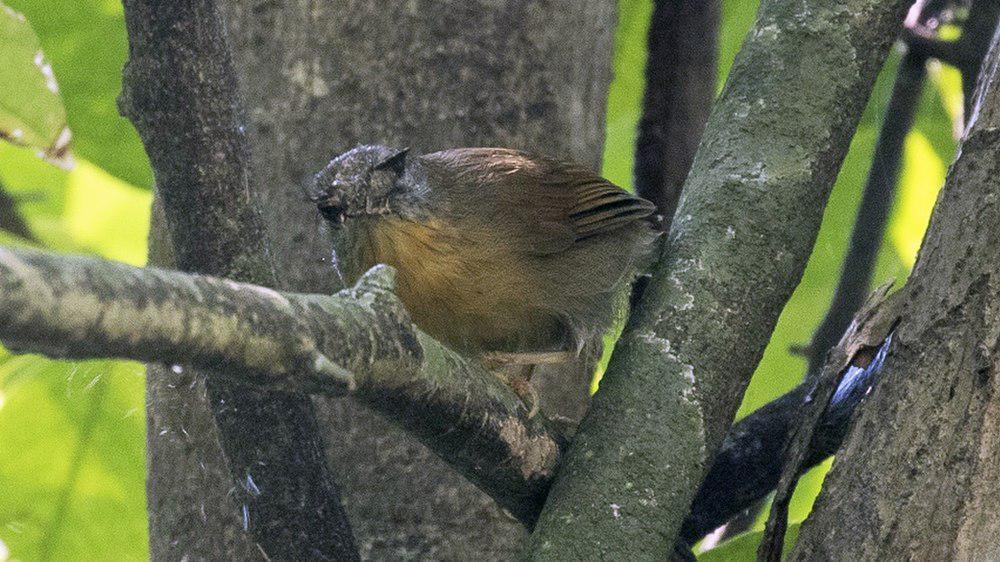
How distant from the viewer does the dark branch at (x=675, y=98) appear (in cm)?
415

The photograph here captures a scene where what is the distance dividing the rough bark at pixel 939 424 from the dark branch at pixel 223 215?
2.79ft

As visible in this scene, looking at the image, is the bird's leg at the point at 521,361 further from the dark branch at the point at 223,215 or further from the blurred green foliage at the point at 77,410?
the blurred green foliage at the point at 77,410

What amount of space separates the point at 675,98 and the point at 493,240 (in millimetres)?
1288

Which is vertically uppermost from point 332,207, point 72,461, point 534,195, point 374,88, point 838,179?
point 374,88

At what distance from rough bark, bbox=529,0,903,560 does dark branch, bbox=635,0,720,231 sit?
1.36 metres

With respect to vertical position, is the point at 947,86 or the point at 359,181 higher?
the point at 359,181

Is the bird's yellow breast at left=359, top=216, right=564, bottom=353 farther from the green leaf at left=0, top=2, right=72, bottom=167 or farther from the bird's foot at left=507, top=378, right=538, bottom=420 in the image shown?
the green leaf at left=0, top=2, right=72, bottom=167

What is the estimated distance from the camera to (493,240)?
3.10m

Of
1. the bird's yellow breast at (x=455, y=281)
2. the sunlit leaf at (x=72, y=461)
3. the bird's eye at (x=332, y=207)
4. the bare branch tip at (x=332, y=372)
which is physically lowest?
the sunlit leaf at (x=72, y=461)

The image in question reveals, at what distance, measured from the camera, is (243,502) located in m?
2.33

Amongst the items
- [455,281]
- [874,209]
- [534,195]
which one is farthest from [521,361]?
[874,209]

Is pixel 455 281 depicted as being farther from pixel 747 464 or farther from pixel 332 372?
pixel 332 372

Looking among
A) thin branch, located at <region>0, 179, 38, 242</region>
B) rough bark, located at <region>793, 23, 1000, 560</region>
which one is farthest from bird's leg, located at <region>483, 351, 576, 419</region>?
thin branch, located at <region>0, 179, 38, 242</region>

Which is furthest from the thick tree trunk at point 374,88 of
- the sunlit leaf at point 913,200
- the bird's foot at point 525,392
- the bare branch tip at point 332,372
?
the sunlit leaf at point 913,200
